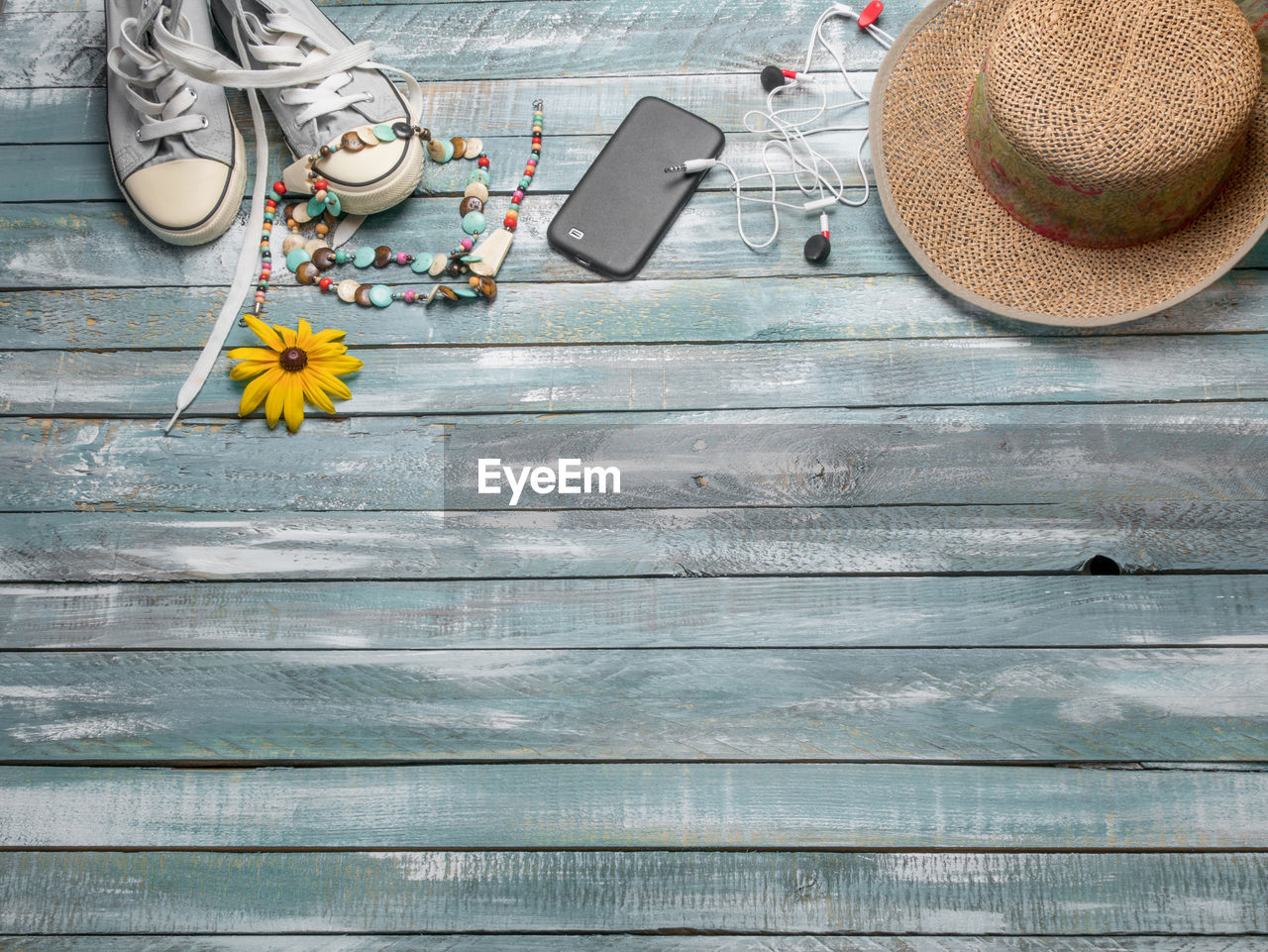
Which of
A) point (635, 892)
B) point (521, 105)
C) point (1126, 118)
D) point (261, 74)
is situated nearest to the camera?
point (1126, 118)

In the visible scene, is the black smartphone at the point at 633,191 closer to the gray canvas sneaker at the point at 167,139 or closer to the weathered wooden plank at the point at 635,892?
the gray canvas sneaker at the point at 167,139

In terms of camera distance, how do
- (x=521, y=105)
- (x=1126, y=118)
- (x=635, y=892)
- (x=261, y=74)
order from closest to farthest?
(x=1126, y=118)
(x=635, y=892)
(x=261, y=74)
(x=521, y=105)

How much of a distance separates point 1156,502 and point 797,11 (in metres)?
0.80

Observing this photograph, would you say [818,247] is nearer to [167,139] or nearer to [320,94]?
[320,94]

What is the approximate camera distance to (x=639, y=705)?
3.39ft

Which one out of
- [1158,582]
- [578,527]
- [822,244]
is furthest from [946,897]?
[822,244]

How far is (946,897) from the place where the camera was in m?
0.98

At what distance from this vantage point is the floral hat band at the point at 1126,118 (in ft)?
2.88

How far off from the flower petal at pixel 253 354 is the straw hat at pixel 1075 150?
2.52ft

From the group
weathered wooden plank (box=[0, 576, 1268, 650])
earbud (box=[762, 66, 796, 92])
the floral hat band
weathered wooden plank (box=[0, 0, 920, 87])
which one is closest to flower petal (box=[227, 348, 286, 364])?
weathered wooden plank (box=[0, 576, 1268, 650])

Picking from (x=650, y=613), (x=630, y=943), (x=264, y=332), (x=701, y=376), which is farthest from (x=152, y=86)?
(x=630, y=943)

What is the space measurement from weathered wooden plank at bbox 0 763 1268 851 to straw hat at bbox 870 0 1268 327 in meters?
0.54

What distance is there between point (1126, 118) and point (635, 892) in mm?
967

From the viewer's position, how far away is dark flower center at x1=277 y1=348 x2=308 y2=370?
3.54 feet
